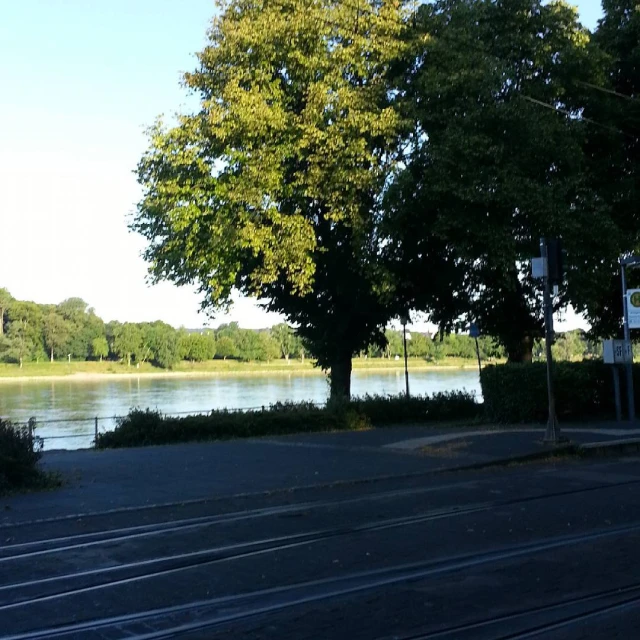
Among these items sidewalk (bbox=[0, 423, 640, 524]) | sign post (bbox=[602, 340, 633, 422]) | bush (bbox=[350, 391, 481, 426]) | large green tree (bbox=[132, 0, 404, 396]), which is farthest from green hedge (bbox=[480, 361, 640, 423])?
large green tree (bbox=[132, 0, 404, 396])

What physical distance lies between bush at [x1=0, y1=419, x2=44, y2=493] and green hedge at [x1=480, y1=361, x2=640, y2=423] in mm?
13129

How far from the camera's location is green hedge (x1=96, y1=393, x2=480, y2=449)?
2103 centimetres

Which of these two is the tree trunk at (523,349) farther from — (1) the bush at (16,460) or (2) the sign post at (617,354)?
(1) the bush at (16,460)

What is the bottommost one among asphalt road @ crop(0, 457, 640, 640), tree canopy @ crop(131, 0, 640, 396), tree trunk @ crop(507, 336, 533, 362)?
asphalt road @ crop(0, 457, 640, 640)

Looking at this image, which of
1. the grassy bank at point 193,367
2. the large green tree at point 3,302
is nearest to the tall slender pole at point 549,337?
the grassy bank at point 193,367

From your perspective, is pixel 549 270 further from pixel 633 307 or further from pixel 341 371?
pixel 341 371

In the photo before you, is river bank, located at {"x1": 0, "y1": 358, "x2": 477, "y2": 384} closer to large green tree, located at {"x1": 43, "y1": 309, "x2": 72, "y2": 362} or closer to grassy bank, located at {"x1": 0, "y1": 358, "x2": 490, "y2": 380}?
grassy bank, located at {"x1": 0, "y1": 358, "x2": 490, "y2": 380}

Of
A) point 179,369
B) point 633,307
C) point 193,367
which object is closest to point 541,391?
point 633,307

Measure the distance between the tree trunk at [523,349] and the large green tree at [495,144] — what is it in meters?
3.58

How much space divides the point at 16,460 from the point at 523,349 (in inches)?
846

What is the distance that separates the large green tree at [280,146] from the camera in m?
24.9

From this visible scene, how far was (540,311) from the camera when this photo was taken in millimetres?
29984

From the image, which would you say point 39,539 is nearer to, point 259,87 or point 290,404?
point 290,404

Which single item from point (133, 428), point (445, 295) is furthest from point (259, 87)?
point (133, 428)
